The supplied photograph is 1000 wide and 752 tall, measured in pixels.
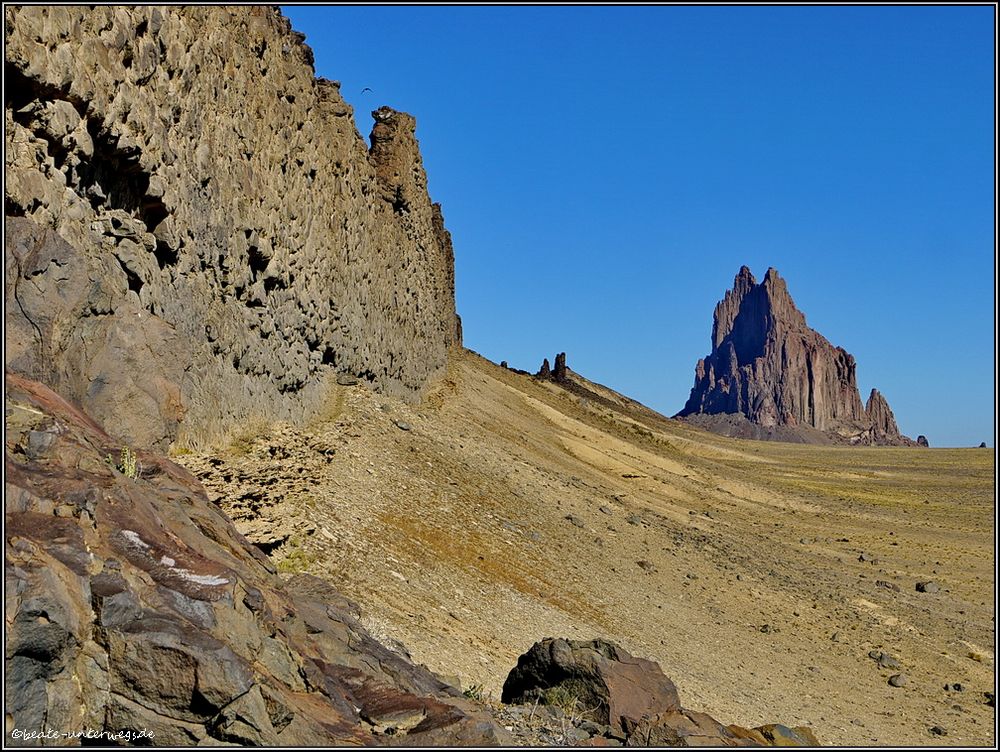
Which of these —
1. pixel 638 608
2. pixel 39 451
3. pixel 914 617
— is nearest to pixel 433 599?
pixel 638 608

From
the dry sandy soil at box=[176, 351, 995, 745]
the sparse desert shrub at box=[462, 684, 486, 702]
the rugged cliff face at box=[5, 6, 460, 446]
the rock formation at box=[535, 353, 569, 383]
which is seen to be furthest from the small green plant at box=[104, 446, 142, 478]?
the rock formation at box=[535, 353, 569, 383]

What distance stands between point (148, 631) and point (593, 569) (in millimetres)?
17380

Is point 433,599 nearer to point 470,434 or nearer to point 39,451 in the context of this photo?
point 39,451

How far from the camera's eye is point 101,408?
34.3 ft

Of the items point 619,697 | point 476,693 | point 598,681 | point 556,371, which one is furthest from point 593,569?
point 556,371

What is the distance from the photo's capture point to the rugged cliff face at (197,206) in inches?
405

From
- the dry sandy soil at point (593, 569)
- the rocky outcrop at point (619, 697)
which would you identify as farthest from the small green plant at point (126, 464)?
the dry sandy soil at point (593, 569)

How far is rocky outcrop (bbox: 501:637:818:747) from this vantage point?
9383 mm

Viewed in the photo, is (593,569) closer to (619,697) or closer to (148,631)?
(619,697)

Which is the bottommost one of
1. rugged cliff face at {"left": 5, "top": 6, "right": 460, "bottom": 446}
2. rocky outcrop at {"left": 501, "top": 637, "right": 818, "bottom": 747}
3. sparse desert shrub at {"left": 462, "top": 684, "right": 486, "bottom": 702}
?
sparse desert shrub at {"left": 462, "top": 684, "right": 486, "bottom": 702}

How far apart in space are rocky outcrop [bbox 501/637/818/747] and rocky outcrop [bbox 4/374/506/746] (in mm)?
1746

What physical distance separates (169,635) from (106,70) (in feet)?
29.5

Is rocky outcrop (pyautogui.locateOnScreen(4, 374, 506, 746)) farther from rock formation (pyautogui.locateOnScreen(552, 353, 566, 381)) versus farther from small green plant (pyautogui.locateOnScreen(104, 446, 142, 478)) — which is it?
rock formation (pyautogui.locateOnScreen(552, 353, 566, 381))

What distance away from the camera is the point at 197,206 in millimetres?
15219
